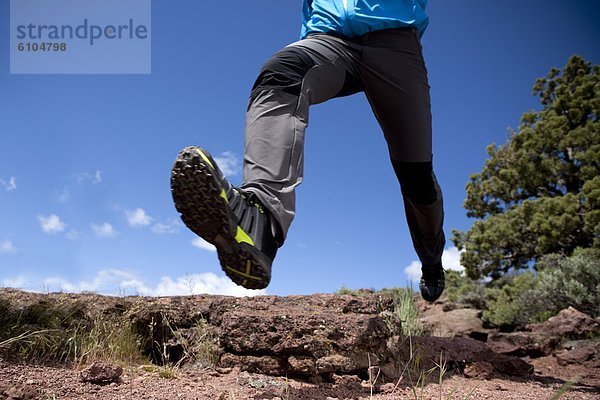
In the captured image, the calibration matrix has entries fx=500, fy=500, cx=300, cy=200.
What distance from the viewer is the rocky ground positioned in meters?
2.95

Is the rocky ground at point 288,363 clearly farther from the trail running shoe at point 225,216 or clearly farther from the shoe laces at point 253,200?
the shoe laces at point 253,200

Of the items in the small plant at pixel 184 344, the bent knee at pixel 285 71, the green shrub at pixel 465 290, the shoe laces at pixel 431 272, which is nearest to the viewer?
the bent knee at pixel 285 71

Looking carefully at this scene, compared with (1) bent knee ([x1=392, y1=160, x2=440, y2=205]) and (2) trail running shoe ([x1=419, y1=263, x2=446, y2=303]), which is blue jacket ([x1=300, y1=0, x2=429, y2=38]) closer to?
(1) bent knee ([x1=392, y1=160, x2=440, y2=205])

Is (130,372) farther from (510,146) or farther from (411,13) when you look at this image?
(510,146)

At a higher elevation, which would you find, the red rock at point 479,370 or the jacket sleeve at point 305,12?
the jacket sleeve at point 305,12

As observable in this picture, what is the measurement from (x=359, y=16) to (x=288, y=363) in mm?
2257

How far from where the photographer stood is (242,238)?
197 centimetres

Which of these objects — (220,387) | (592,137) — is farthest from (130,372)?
(592,137)

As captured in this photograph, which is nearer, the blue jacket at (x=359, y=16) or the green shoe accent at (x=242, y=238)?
the green shoe accent at (x=242, y=238)

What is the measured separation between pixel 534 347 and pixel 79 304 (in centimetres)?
491

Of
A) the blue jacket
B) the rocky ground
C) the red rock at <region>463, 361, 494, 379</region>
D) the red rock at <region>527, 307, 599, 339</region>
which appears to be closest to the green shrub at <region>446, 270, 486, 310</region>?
the red rock at <region>527, 307, 599, 339</region>

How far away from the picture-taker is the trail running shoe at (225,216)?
1863 millimetres

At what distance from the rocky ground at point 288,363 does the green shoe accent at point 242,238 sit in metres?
0.81

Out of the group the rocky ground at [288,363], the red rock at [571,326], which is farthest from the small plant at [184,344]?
the red rock at [571,326]
